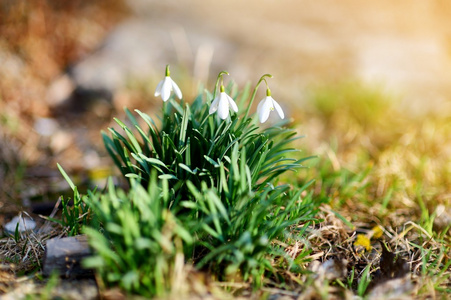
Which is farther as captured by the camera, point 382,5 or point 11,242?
point 382,5

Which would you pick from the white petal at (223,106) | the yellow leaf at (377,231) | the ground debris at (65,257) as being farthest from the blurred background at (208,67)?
the white petal at (223,106)

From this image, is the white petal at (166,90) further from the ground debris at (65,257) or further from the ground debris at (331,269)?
the ground debris at (331,269)

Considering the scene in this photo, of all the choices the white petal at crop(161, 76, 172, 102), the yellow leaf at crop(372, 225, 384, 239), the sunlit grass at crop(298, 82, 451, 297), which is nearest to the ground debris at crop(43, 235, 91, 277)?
the white petal at crop(161, 76, 172, 102)

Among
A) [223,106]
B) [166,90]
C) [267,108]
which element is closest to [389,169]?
[267,108]

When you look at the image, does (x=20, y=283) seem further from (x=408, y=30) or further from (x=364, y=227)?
(x=408, y=30)

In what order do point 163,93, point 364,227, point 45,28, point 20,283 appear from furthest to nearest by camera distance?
point 45,28 → point 364,227 → point 163,93 → point 20,283

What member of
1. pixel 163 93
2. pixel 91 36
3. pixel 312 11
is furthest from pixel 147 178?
pixel 312 11

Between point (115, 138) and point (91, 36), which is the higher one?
point (91, 36)

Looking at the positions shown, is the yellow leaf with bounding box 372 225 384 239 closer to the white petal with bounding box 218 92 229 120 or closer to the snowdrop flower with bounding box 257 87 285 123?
the snowdrop flower with bounding box 257 87 285 123
